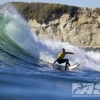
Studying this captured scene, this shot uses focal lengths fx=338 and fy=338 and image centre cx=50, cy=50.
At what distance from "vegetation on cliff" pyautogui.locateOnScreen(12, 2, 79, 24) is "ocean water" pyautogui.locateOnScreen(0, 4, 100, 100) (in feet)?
66.6

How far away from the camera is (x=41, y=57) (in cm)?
1697

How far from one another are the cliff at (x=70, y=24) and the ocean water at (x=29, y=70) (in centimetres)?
1867

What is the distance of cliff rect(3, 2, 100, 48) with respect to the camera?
4044 cm

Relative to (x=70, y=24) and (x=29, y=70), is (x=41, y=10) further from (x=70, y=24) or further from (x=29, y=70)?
(x=29, y=70)

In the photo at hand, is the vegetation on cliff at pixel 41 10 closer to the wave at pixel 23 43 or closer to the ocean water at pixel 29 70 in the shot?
the ocean water at pixel 29 70

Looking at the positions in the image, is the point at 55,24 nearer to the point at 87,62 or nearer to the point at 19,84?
the point at 87,62

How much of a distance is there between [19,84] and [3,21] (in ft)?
39.7

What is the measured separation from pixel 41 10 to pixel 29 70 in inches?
1333

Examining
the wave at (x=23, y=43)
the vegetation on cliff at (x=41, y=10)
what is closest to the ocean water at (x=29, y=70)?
the wave at (x=23, y=43)

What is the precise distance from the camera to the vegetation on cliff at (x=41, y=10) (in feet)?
139

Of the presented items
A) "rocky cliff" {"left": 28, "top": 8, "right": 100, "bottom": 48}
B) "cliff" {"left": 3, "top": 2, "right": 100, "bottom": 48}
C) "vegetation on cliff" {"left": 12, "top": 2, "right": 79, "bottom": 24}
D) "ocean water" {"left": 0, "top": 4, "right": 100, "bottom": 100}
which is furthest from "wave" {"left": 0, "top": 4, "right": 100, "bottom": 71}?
"vegetation on cliff" {"left": 12, "top": 2, "right": 79, "bottom": 24}

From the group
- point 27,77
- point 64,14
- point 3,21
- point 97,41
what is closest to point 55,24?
point 64,14

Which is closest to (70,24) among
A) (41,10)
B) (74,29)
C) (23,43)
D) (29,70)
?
(74,29)

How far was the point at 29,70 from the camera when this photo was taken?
471 inches
